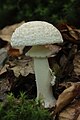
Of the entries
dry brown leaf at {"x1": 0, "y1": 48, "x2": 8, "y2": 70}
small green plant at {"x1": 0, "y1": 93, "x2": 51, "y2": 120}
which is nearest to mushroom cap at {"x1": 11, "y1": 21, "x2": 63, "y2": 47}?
small green plant at {"x1": 0, "y1": 93, "x2": 51, "y2": 120}

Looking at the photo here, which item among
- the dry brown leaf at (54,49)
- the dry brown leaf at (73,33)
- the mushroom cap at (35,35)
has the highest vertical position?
the mushroom cap at (35,35)

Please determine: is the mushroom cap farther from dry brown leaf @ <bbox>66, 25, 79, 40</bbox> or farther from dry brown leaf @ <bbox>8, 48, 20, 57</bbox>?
dry brown leaf @ <bbox>8, 48, 20, 57</bbox>

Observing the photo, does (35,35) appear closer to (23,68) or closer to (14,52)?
(23,68)

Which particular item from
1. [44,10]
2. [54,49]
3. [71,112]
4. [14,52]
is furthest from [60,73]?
[44,10]

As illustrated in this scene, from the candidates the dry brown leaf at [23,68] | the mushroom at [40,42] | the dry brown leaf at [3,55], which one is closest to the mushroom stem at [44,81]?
the mushroom at [40,42]

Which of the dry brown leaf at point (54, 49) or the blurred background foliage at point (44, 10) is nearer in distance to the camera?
the dry brown leaf at point (54, 49)

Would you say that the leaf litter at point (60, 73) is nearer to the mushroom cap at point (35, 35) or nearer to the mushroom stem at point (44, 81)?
the mushroom stem at point (44, 81)
